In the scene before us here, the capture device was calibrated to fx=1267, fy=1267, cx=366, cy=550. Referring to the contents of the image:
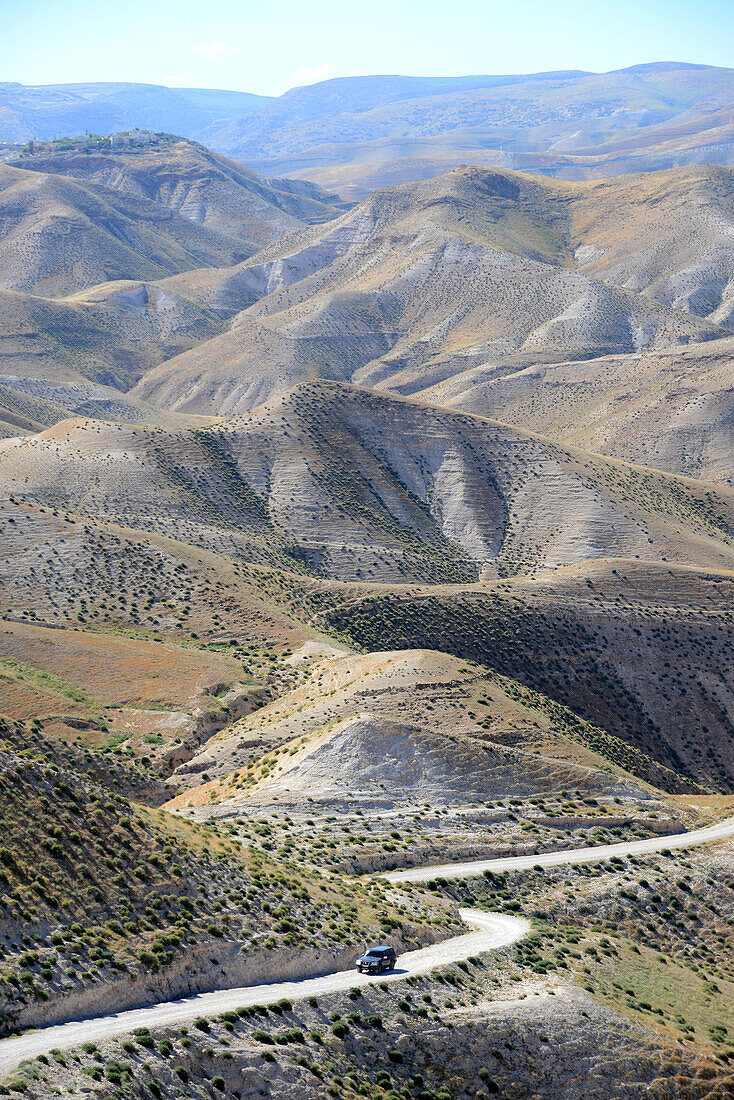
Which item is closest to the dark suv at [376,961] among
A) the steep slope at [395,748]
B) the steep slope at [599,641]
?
the steep slope at [395,748]

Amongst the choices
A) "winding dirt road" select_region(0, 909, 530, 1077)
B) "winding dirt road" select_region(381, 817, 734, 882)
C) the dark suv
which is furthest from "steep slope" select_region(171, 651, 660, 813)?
the dark suv

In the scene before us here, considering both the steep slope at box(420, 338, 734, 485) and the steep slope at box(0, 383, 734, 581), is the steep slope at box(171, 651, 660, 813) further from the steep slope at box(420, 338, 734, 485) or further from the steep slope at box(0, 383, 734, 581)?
the steep slope at box(420, 338, 734, 485)

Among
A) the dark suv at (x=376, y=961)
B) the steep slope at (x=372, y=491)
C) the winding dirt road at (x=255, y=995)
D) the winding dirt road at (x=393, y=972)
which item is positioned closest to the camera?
the winding dirt road at (x=255, y=995)

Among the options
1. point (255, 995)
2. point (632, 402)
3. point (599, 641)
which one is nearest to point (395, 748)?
point (255, 995)

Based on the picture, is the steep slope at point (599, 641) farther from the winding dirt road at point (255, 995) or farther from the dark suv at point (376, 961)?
the dark suv at point (376, 961)

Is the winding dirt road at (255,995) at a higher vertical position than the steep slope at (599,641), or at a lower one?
higher

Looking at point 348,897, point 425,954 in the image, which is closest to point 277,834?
point 348,897
